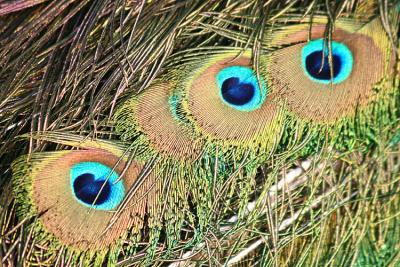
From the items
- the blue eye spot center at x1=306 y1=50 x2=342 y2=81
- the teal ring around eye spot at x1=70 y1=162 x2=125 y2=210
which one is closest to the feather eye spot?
the blue eye spot center at x1=306 y1=50 x2=342 y2=81

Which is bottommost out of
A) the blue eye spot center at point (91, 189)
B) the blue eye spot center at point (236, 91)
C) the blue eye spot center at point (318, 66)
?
the blue eye spot center at point (91, 189)

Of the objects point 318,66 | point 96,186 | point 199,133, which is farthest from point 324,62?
point 96,186

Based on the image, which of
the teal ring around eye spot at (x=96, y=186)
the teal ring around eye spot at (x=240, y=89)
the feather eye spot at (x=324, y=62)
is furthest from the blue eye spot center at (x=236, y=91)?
the teal ring around eye spot at (x=96, y=186)

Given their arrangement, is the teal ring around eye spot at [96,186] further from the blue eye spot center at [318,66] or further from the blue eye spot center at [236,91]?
the blue eye spot center at [318,66]

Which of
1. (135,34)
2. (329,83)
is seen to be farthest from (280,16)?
(135,34)

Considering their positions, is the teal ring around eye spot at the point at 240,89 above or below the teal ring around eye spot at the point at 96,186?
above

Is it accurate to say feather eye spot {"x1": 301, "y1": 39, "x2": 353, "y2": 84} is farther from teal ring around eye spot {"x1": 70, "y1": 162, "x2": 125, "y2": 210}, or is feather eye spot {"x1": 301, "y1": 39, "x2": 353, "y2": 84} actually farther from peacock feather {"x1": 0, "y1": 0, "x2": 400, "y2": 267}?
teal ring around eye spot {"x1": 70, "y1": 162, "x2": 125, "y2": 210}

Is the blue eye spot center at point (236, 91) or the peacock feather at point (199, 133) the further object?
the blue eye spot center at point (236, 91)
